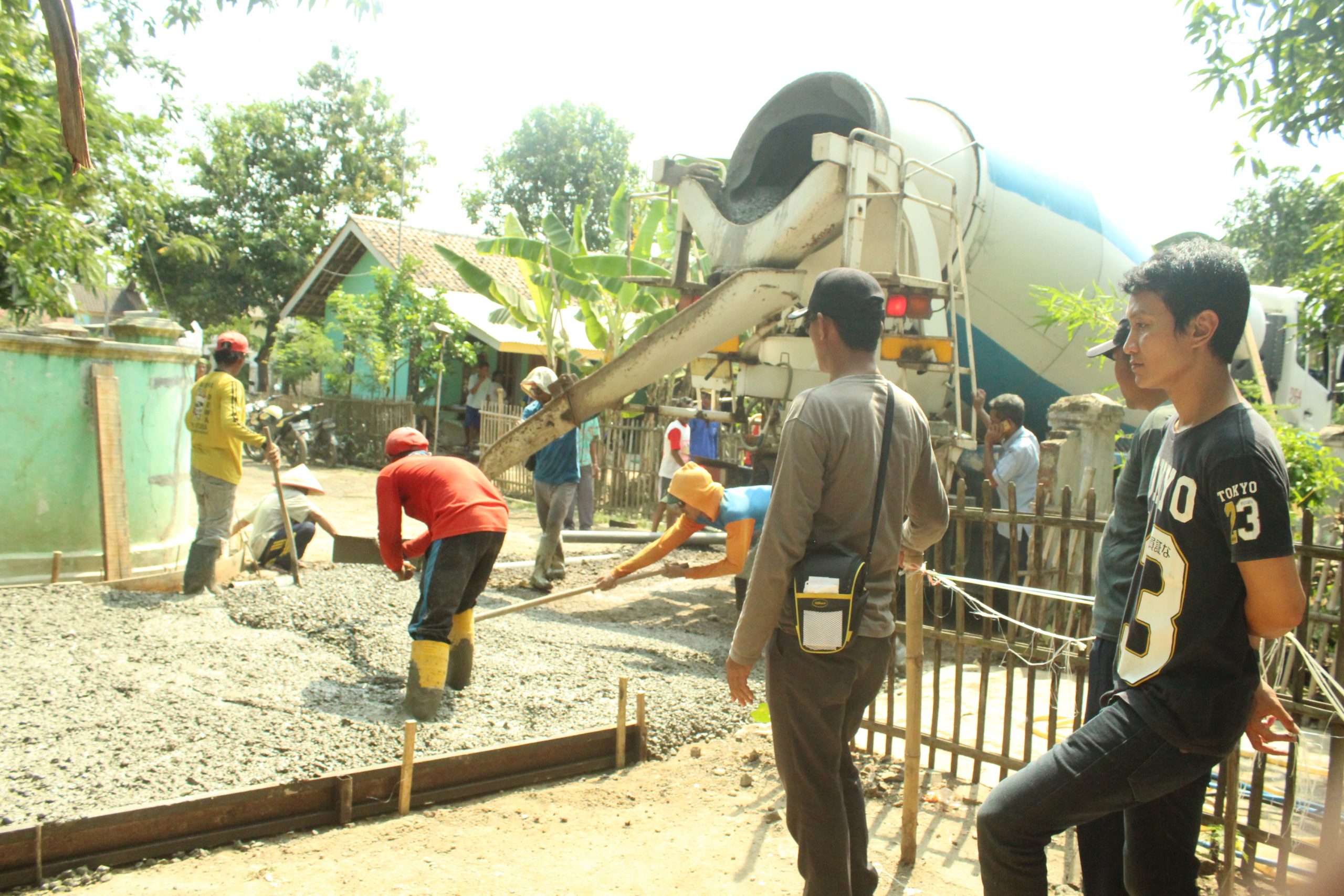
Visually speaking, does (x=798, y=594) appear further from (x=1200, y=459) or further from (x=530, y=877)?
(x=530, y=877)

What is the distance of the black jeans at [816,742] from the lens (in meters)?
2.55

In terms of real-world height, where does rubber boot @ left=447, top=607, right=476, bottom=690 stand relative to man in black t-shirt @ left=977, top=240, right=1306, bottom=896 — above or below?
below

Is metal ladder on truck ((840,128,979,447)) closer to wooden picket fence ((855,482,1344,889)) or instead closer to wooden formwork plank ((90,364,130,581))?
wooden picket fence ((855,482,1344,889))

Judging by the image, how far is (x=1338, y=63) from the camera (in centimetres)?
501

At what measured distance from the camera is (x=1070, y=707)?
16.1ft

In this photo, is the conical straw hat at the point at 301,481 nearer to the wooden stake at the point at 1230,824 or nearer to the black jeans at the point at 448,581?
the black jeans at the point at 448,581

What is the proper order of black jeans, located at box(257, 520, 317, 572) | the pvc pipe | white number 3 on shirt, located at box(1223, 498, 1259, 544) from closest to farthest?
white number 3 on shirt, located at box(1223, 498, 1259, 544) < black jeans, located at box(257, 520, 317, 572) < the pvc pipe

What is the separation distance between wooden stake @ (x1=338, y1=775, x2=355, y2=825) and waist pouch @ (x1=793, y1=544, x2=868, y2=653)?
196cm

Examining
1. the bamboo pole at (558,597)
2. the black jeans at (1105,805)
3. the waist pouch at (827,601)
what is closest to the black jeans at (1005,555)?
the bamboo pole at (558,597)

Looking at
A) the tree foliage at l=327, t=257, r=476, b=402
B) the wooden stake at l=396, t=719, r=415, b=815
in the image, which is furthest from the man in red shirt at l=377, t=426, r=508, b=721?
the tree foliage at l=327, t=257, r=476, b=402

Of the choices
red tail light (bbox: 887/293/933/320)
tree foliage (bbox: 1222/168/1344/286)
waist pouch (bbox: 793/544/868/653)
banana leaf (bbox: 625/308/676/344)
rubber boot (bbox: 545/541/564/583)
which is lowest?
rubber boot (bbox: 545/541/564/583)

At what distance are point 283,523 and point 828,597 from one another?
5776 millimetres

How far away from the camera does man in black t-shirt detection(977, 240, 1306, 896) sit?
1.92 metres

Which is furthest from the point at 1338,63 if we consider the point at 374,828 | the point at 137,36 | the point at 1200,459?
the point at 137,36
